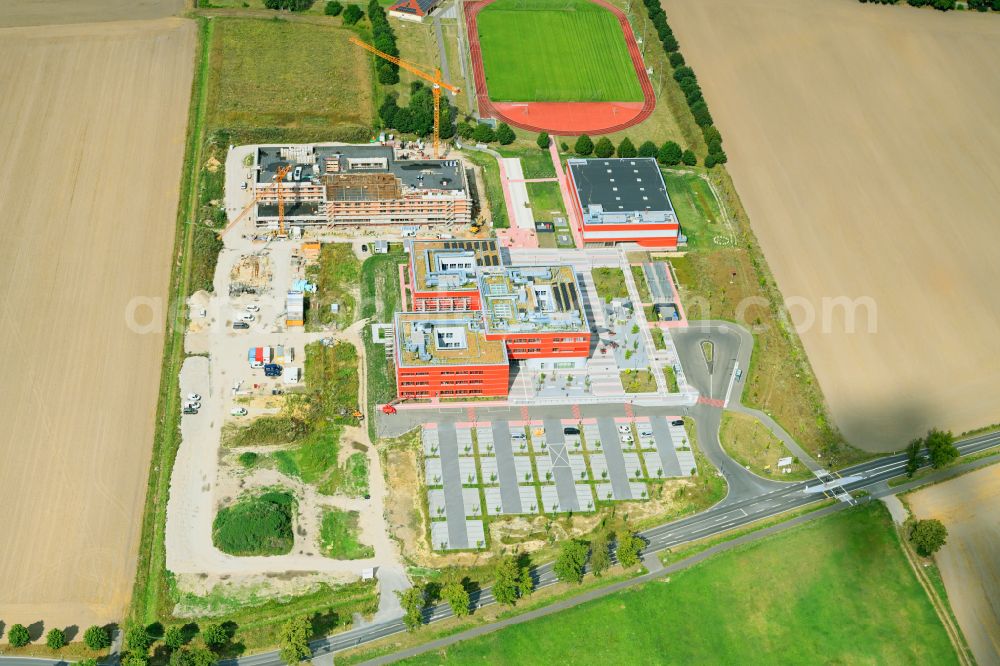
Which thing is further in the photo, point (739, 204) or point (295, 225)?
point (739, 204)

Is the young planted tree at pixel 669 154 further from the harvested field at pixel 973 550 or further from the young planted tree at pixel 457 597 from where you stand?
the young planted tree at pixel 457 597

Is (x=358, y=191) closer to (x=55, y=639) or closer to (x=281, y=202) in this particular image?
(x=281, y=202)

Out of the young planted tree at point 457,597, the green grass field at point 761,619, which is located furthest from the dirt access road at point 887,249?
the young planted tree at point 457,597

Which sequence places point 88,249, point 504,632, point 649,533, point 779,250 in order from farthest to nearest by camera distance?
1. point 779,250
2. point 88,249
3. point 649,533
4. point 504,632

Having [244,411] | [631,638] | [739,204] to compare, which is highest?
[739,204]

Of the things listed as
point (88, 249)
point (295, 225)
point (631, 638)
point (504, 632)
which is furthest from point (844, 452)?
point (88, 249)

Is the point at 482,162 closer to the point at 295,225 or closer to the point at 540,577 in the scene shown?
the point at 295,225

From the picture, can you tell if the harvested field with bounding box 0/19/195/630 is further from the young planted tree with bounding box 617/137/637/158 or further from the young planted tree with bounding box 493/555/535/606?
the young planted tree with bounding box 617/137/637/158
